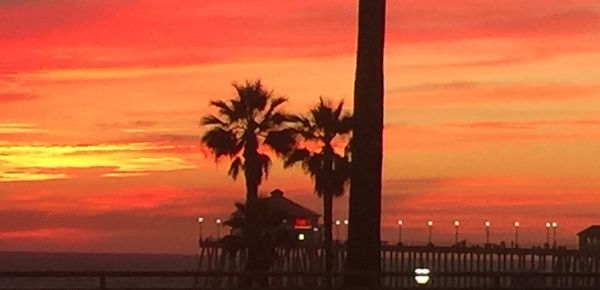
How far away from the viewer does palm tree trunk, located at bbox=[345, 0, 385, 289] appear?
2720cm

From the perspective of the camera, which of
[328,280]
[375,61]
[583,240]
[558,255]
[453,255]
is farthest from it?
[583,240]

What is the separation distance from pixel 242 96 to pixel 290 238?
18.2 ft

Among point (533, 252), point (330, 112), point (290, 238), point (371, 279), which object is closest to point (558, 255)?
point (533, 252)

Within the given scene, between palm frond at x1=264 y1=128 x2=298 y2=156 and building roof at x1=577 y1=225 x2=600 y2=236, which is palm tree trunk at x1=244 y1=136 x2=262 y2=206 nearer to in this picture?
palm frond at x1=264 y1=128 x2=298 y2=156

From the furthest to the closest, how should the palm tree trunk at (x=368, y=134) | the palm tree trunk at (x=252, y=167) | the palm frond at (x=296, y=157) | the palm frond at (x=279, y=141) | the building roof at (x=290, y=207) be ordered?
the building roof at (x=290, y=207) → the palm frond at (x=296, y=157) → the palm frond at (x=279, y=141) → the palm tree trunk at (x=252, y=167) → the palm tree trunk at (x=368, y=134)

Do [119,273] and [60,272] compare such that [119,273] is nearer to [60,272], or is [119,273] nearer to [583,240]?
[60,272]

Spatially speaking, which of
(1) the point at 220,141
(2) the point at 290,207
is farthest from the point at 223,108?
(2) the point at 290,207

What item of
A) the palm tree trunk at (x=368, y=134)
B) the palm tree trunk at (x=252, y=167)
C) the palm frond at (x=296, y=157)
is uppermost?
the palm frond at (x=296, y=157)

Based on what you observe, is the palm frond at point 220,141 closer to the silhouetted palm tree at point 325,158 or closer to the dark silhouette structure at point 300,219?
the silhouetted palm tree at point 325,158

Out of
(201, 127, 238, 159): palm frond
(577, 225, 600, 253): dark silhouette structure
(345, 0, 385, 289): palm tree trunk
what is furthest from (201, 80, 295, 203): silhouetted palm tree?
(577, 225, 600, 253): dark silhouette structure

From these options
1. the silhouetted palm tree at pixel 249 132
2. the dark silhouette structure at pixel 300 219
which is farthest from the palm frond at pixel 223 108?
the dark silhouette structure at pixel 300 219

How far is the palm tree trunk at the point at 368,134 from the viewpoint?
89.2 ft

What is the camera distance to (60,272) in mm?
25578

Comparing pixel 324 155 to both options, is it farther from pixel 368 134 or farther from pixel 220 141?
pixel 368 134
